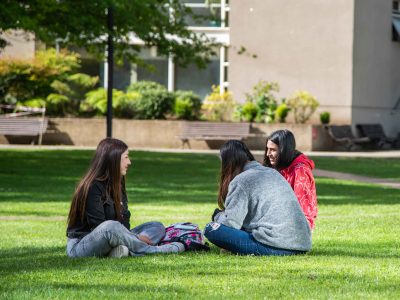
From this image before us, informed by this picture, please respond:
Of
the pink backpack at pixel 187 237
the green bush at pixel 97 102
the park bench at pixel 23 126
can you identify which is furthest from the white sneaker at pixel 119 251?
the green bush at pixel 97 102

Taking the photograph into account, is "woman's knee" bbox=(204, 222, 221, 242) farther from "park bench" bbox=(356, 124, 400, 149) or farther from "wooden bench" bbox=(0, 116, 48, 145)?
"park bench" bbox=(356, 124, 400, 149)

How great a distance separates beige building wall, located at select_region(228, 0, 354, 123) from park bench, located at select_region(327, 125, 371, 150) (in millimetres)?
844

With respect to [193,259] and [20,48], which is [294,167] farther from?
[20,48]

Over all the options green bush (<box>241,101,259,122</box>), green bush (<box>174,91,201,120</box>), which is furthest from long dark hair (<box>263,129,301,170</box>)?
green bush (<box>174,91,201,120</box>)

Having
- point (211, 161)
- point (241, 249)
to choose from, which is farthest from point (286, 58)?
point (241, 249)

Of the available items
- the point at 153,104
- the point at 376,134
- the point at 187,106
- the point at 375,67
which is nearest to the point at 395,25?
the point at 375,67

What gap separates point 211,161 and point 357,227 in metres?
16.9

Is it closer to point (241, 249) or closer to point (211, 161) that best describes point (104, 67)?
point (211, 161)

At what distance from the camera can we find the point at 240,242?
35.0 feet

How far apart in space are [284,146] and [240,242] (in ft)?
3.09

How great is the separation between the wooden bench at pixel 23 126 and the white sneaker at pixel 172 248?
2751 cm

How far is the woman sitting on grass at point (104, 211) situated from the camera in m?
10.5

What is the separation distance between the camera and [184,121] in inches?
1538

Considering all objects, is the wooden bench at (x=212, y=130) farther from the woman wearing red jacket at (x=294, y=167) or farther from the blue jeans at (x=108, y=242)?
the blue jeans at (x=108, y=242)
